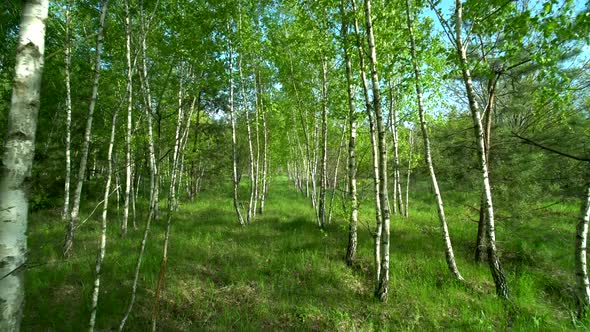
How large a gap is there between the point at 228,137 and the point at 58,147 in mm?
9444

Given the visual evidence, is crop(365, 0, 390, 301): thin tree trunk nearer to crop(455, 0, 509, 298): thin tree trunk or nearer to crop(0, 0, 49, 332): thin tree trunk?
crop(455, 0, 509, 298): thin tree trunk

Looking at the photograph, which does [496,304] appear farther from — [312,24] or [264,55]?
[264,55]

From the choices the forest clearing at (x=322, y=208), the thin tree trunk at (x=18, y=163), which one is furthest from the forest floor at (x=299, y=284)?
the thin tree trunk at (x=18, y=163)

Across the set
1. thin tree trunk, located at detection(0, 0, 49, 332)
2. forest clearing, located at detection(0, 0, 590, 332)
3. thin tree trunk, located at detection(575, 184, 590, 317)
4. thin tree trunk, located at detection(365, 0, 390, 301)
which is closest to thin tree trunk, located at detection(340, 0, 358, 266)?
forest clearing, located at detection(0, 0, 590, 332)

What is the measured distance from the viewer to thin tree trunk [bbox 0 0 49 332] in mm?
1649

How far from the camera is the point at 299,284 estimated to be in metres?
5.87

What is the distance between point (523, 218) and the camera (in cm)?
651

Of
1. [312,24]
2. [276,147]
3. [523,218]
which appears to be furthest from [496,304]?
[276,147]

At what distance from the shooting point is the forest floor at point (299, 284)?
15.1 feet

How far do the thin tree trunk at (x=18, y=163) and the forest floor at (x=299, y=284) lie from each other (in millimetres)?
1495

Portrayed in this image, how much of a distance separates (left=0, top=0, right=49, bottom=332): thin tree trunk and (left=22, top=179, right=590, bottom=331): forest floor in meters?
1.49

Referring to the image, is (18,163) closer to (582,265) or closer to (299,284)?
(299,284)

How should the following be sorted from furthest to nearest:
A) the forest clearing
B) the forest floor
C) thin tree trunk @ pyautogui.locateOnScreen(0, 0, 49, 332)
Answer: the forest floor
the forest clearing
thin tree trunk @ pyautogui.locateOnScreen(0, 0, 49, 332)

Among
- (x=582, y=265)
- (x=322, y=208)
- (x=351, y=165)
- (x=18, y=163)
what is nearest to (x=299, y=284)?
(x=351, y=165)
